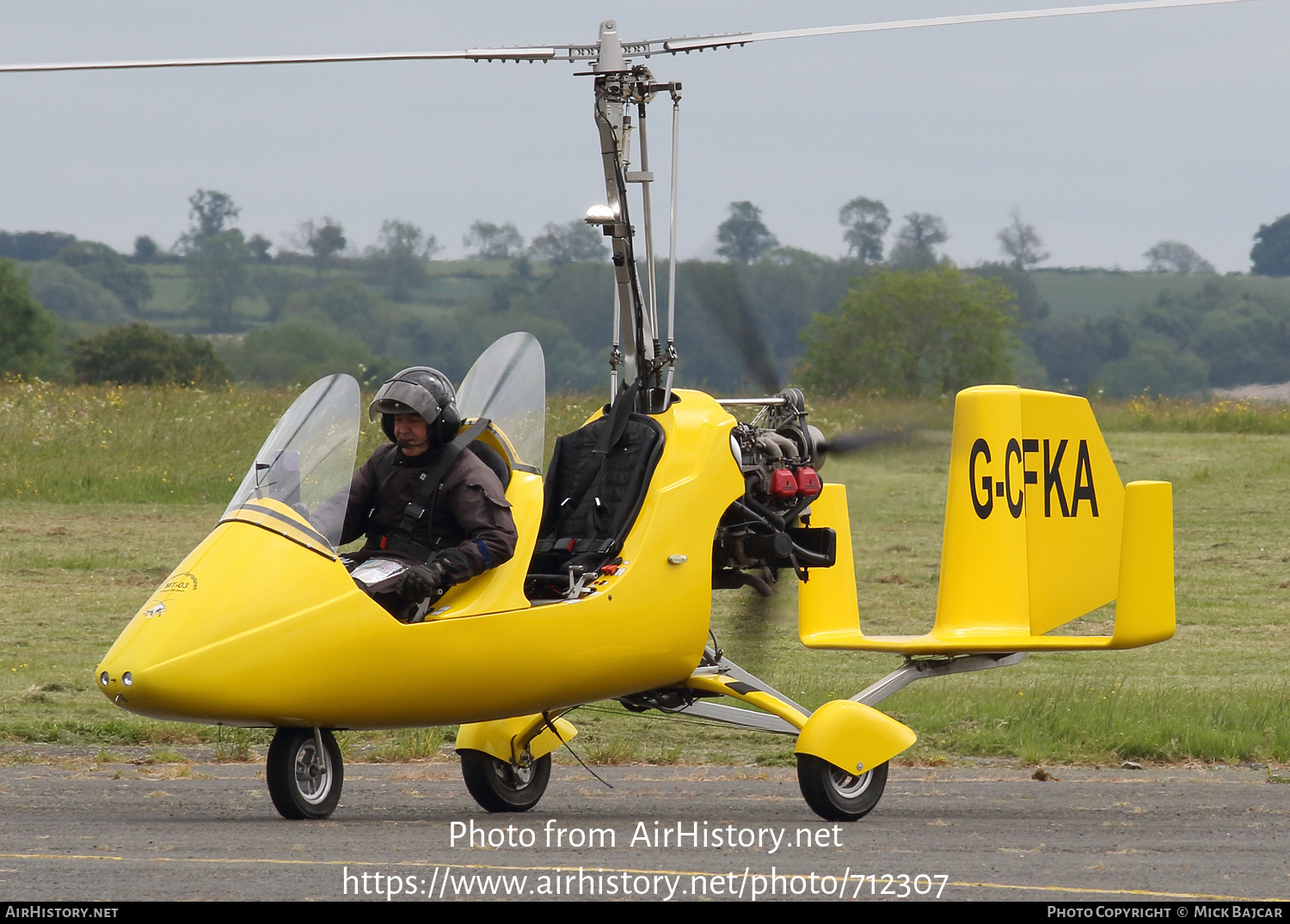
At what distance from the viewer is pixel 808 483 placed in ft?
24.3

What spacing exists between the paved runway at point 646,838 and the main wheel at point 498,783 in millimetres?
102

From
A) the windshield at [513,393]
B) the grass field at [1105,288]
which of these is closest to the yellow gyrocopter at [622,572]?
the windshield at [513,393]

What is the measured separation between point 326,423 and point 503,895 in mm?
2239

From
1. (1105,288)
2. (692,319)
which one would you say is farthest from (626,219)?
(1105,288)

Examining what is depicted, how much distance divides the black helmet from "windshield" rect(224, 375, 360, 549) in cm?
13

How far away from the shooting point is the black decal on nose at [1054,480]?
802 centimetres

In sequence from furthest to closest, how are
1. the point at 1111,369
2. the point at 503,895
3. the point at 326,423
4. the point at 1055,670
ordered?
the point at 1111,369
the point at 1055,670
the point at 326,423
the point at 503,895

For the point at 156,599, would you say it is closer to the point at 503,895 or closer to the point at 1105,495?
the point at 503,895

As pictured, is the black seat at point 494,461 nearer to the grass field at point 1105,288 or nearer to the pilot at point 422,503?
the pilot at point 422,503

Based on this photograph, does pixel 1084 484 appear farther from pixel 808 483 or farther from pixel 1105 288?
pixel 1105 288

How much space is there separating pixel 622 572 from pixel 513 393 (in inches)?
39.4

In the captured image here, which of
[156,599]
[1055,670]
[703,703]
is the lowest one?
[1055,670]

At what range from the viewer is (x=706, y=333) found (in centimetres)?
782

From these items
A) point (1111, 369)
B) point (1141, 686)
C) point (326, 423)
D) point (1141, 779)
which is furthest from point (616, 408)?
point (1111, 369)
